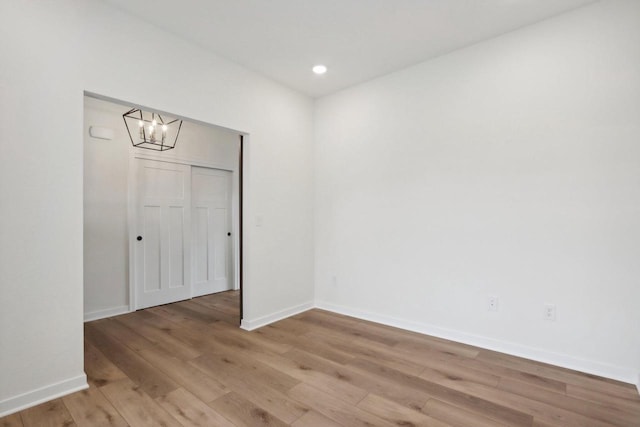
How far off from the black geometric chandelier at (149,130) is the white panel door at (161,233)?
0.76 feet

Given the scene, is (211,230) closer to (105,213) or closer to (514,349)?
(105,213)

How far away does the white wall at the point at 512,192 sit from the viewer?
7.30 ft

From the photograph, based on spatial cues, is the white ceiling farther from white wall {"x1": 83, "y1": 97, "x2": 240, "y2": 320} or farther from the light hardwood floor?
the light hardwood floor

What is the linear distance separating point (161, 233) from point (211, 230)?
0.76 m

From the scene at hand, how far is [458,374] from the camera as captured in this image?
2311 millimetres

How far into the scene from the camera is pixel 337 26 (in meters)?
2.57

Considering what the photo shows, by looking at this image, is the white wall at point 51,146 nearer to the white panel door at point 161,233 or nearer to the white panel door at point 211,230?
the white panel door at point 161,233

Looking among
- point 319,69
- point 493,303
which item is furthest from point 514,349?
point 319,69

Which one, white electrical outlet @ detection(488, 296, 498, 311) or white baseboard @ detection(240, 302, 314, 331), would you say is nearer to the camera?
white electrical outlet @ detection(488, 296, 498, 311)

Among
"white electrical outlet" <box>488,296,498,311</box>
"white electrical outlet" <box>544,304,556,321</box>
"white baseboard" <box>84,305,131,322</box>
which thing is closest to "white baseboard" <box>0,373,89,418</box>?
"white baseboard" <box>84,305,131,322</box>

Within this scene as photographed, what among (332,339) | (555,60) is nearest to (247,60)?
(555,60)

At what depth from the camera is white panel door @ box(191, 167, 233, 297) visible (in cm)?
458

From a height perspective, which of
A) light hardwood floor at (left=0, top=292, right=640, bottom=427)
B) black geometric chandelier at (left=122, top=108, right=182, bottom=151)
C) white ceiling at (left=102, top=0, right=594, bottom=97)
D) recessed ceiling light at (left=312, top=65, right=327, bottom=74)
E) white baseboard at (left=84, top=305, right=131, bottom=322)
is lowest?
light hardwood floor at (left=0, top=292, right=640, bottom=427)

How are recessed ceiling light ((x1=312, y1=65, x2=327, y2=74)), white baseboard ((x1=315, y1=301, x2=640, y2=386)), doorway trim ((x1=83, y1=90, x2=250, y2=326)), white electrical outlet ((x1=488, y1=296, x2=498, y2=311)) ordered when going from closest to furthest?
white baseboard ((x1=315, y1=301, x2=640, y2=386))
doorway trim ((x1=83, y1=90, x2=250, y2=326))
white electrical outlet ((x1=488, y1=296, x2=498, y2=311))
recessed ceiling light ((x1=312, y1=65, x2=327, y2=74))
